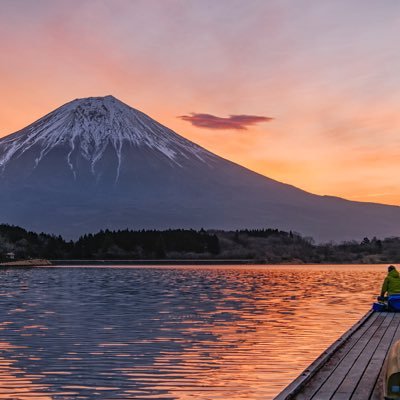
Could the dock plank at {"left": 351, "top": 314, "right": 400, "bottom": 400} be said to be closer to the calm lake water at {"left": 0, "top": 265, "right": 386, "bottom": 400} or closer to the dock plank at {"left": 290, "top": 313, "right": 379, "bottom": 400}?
the dock plank at {"left": 290, "top": 313, "right": 379, "bottom": 400}

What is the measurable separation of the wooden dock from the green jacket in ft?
24.4

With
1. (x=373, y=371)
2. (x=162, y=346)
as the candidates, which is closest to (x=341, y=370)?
(x=373, y=371)

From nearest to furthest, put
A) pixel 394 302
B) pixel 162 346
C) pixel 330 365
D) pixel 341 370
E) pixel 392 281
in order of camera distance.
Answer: pixel 341 370
pixel 330 365
pixel 162 346
pixel 392 281
pixel 394 302

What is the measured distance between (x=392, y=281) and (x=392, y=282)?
20 cm

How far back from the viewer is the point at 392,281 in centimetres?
3456

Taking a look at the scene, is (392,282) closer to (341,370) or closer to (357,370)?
(357,370)

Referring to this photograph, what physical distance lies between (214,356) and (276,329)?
8.29m

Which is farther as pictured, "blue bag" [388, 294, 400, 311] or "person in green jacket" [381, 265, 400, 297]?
"blue bag" [388, 294, 400, 311]

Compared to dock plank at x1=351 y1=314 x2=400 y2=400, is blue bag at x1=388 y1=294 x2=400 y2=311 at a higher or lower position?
higher

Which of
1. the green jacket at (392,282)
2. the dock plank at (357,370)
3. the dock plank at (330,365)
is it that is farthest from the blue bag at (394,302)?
the dock plank at (357,370)

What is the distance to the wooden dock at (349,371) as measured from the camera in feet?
52.0

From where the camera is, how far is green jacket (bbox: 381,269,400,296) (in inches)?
1359

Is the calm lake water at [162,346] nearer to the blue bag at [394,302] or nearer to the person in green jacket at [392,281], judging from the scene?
the blue bag at [394,302]

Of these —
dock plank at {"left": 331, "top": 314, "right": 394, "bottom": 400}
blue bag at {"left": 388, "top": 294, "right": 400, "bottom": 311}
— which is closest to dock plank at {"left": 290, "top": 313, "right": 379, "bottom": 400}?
dock plank at {"left": 331, "top": 314, "right": 394, "bottom": 400}
